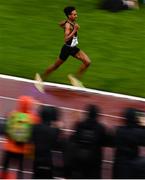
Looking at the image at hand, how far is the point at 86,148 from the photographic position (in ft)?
31.9

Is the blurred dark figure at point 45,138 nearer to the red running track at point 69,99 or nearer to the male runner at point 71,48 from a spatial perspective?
the red running track at point 69,99

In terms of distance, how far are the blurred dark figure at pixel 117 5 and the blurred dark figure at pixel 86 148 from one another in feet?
37.1

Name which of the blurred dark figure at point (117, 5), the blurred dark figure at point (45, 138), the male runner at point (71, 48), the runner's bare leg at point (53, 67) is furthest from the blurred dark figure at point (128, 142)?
the blurred dark figure at point (117, 5)

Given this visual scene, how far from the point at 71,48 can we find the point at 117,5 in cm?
635

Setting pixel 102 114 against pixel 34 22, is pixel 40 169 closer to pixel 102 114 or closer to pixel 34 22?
pixel 102 114

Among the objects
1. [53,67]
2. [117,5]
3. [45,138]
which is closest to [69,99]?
[53,67]

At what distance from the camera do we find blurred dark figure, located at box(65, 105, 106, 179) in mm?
9680

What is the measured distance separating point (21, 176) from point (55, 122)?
5.29 feet

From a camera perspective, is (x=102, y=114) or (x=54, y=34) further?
(x=54, y=34)

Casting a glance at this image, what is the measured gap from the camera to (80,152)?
970 cm

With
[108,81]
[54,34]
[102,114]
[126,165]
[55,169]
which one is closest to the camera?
[126,165]

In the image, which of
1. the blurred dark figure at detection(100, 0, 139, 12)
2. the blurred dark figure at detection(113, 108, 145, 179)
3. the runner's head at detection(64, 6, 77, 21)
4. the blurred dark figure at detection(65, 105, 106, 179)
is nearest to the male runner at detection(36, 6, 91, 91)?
the runner's head at detection(64, 6, 77, 21)

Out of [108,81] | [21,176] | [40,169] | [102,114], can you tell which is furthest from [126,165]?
[108,81]

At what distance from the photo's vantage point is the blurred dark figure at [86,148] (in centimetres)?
968
